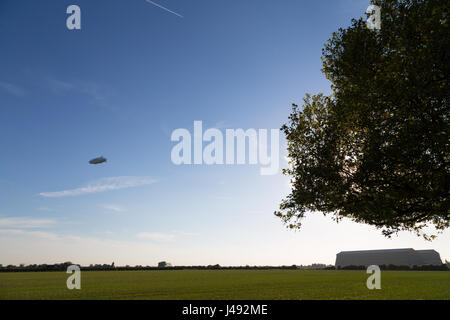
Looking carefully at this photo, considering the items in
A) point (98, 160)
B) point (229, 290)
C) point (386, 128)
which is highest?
point (98, 160)

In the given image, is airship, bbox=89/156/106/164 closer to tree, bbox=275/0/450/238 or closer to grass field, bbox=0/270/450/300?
grass field, bbox=0/270/450/300

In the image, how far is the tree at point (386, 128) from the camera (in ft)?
53.1

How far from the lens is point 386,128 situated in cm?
1748

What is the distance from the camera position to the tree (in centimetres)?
1617

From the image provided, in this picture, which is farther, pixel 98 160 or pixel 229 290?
pixel 98 160

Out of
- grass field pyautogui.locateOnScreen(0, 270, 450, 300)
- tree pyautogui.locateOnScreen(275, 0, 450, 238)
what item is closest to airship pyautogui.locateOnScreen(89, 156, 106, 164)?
grass field pyautogui.locateOnScreen(0, 270, 450, 300)

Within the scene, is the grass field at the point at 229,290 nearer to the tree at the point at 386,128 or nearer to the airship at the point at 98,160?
the tree at the point at 386,128

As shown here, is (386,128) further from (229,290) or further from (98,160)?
(98,160)

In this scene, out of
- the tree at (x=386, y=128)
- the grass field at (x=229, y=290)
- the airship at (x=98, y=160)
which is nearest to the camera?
the tree at (x=386, y=128)

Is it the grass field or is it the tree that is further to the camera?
the grass field

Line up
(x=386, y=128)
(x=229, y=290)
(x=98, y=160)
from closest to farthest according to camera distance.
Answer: (x=386, y=128), (x=229, y=290), (x=98, y=160)

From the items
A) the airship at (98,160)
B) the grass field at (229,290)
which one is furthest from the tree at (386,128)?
the airship at (98,160)

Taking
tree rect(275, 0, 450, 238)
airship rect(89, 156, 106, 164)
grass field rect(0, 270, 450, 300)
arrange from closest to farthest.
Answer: tree rect(275, 0, 450, 238)
grass field rect(0, 270, 450, 300)
airship rect(89, 156, 106, 164)

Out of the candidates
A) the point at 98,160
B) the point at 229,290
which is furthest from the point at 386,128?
the point at 98,160
